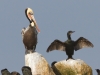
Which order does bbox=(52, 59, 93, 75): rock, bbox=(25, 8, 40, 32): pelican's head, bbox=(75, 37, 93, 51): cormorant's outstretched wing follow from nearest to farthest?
bbox=(52, 59, 93, 75): rock
bbox=(25, 8, 40, 32): pelican's head
bbox=(75, 37, 93, 51): cormorant's outstretched wing

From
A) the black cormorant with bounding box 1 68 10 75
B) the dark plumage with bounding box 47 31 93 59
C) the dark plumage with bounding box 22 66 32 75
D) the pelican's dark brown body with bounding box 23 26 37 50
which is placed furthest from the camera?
the dark plumage with bounding box 47 31 93 59

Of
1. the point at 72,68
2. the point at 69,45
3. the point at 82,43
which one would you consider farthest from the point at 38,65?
the point at 82,43

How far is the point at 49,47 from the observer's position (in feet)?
66.8

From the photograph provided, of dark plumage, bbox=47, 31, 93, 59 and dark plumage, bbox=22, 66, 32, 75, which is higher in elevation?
dark plumage, bbox=47, 31, 93, 59

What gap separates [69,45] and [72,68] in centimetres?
116

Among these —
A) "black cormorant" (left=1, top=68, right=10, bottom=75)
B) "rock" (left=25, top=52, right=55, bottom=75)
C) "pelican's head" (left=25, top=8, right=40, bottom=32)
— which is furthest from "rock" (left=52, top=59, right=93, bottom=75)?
"black cormorant" (left=1, top=68, right=10, bottom=75)

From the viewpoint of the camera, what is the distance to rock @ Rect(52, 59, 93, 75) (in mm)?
19016

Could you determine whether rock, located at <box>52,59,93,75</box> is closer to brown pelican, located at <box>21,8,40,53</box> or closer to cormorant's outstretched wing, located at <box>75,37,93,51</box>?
cormorant's outstretched wing, located at <box>75,37,93,51</box>

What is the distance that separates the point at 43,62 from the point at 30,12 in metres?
2.32

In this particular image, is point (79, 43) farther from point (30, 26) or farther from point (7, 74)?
point (7, 74)

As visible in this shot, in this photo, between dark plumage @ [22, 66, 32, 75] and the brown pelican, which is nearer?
dark plumage @ [22, 66, 32, 75]

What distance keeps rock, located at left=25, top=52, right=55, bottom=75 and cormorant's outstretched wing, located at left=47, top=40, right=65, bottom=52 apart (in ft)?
6.02

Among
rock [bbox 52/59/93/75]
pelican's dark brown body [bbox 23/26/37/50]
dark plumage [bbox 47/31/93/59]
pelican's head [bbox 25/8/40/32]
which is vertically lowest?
rock [bbox 52/59/93/75]

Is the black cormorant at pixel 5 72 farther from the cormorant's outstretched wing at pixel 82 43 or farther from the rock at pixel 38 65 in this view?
the cormorant's outstretched wing at pixel 82 43
